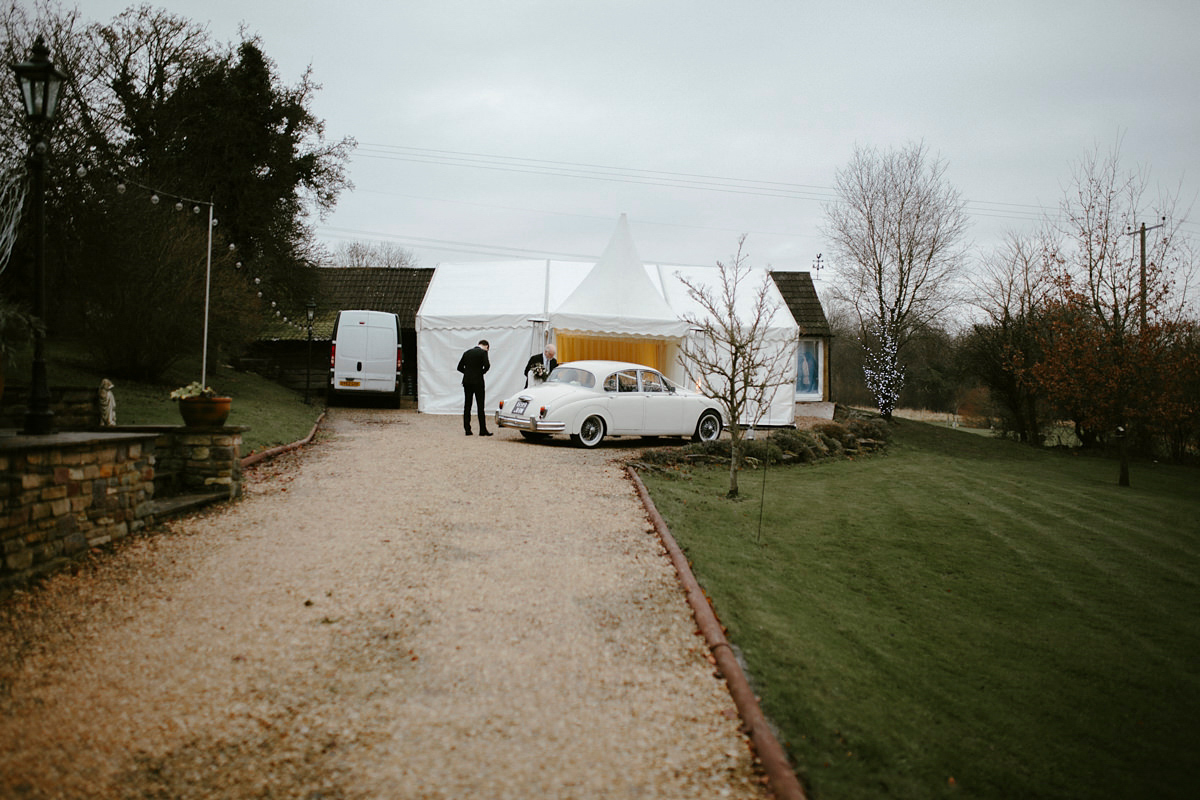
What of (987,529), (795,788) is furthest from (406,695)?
(987,529)

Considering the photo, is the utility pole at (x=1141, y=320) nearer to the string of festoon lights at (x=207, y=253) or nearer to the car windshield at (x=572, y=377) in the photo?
the car windshield at (x=572, y=377)

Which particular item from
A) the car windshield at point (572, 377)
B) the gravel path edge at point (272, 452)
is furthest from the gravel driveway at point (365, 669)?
the car windshield at point (572, 377)

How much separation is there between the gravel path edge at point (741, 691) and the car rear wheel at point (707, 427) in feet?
24.9

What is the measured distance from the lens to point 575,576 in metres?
5.62

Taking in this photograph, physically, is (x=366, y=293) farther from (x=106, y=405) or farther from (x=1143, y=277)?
(x=1143, y=277)

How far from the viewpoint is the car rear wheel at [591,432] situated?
12883 mm

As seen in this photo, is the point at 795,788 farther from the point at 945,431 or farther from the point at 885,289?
the point at 885,289

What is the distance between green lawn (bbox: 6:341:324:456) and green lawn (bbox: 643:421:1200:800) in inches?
265

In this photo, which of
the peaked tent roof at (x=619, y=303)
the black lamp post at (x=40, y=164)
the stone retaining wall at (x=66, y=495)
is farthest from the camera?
the peaked tent roof at (x=619, y=303)

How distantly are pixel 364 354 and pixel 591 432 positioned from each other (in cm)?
858

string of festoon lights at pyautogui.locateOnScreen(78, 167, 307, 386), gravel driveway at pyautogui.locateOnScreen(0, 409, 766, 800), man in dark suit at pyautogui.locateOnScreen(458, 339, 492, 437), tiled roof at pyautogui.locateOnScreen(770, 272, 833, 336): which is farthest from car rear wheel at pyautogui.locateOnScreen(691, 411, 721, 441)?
tiled roof at pyautogui.locateOnScreen(770, 272, 833, 336)

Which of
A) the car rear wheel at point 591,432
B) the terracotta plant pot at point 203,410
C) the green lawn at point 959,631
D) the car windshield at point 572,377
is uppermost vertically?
the car windshield at point 572,377

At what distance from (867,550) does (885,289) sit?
20840 millimetres

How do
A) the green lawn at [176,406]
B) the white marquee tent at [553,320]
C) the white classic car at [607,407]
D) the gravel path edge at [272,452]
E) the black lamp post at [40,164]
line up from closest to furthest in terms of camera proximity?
the black lamp post at [40,164]
the gravel path edge at [272,452]
the green lawn at [176,406]
the white classic car at [607,407]
the white marquee tent at [553,320]
